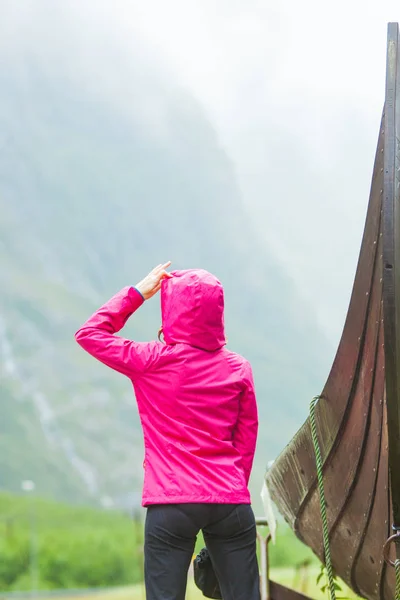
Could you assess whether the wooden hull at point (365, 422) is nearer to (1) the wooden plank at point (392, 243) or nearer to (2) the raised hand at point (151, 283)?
(1) the wooden plank at point (392, 243)

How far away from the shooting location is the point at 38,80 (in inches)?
1654

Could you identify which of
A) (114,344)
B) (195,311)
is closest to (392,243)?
(195,311)

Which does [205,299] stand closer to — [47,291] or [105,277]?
[47,291]

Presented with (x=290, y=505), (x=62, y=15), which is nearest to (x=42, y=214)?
(x=62, y=15)

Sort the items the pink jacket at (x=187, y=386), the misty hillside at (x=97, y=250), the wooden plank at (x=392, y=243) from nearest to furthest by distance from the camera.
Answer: the wooden plank at (x=392, y=243) → the pink jacket at (x=187, y=386) → the misty hillside at (x=97, y=250)

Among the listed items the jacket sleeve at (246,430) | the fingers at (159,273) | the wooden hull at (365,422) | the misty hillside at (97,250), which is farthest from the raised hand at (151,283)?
the misty hillside at (97,250)

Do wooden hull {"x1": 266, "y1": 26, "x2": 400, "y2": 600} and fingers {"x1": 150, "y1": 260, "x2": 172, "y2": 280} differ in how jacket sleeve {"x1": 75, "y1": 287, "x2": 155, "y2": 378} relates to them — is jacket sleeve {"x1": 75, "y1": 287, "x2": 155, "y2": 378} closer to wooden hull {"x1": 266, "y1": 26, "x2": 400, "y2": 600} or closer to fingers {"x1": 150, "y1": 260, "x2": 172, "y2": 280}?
fingers {"x1": 150, "y1": 260, "x2": 172, "y2": 280}

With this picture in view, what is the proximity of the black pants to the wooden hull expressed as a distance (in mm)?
420

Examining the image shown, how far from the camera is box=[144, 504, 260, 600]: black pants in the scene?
2.10 metres

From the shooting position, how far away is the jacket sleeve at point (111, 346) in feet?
7.15

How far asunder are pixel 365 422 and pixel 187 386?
531mm

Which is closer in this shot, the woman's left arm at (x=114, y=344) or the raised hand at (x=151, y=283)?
the woman's left arm at (x=114, y=344)

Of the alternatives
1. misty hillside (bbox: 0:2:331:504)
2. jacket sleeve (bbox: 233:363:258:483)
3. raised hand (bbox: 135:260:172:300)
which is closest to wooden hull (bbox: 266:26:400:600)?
jacket sleeve (bbox: 233:363:258:483)

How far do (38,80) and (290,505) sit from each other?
4122cm
